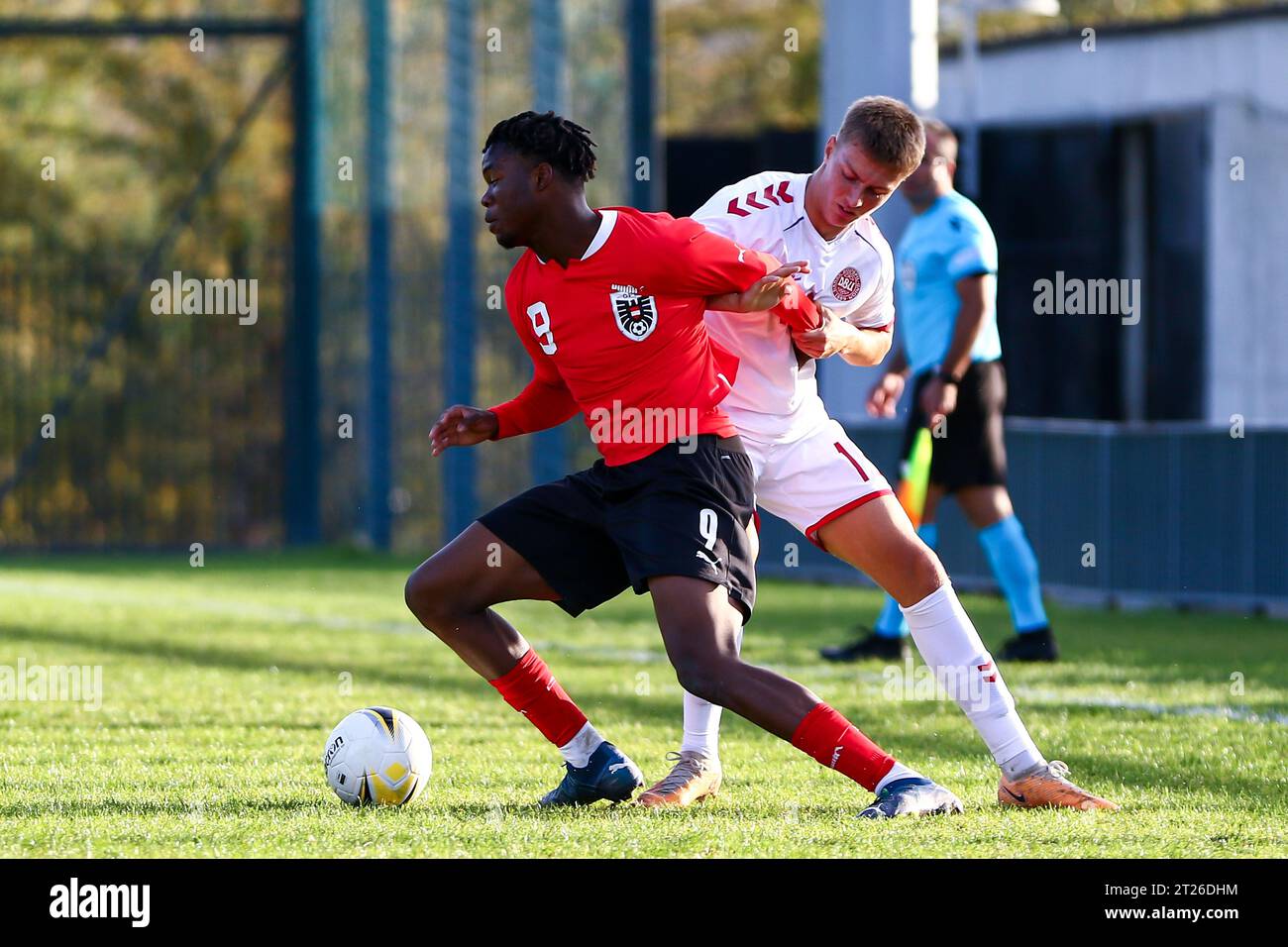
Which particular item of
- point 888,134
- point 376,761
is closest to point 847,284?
point 888,134

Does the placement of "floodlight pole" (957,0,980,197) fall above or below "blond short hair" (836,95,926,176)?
above

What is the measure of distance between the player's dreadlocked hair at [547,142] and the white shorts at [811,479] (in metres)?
0.93

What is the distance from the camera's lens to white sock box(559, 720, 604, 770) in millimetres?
5930

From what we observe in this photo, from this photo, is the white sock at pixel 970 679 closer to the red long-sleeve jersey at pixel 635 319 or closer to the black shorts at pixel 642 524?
the black shorts at pixel 642 524

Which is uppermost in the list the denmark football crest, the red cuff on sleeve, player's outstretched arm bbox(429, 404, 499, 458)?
the denmark football crest

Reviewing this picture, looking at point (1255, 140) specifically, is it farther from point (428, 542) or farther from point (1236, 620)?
point (428, 542)

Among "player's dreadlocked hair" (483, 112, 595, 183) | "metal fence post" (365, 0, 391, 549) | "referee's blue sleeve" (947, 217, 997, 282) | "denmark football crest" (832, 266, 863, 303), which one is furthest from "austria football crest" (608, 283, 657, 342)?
"metal fence post" (365, 0, 391, 549)

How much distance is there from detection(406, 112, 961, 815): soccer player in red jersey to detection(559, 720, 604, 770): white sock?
412mm

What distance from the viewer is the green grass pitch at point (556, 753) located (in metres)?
5.23

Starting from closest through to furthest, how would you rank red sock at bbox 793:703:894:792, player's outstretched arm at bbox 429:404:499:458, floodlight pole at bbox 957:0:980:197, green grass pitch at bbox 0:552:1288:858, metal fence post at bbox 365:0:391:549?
green grass pitch at bbox 0:552:1288:858, red sock at bbox 793:703:894:792, player's outstretched arm at bbox 429:404:499:458, floodlight pole at bbox 957:0:980:197, metal fence post at bbox 365:0:391:549

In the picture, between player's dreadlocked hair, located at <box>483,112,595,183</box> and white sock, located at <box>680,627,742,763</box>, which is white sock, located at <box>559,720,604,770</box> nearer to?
white sock, located at <box>680,627,742,763</box>

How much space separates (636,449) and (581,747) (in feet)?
3.10
